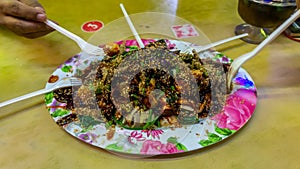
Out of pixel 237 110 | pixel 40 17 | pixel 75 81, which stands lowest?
pixel 237 110

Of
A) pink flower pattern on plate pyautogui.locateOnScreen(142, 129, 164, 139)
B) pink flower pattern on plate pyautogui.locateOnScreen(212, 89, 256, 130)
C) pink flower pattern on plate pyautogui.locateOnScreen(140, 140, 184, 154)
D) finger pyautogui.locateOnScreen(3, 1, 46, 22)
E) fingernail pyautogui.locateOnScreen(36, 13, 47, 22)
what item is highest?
finger pyautogui.locateOnScreen(3, 1, 46, 22)

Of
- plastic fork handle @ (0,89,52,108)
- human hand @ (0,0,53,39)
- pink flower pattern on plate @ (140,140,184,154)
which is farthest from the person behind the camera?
human hand @ (0,0,53,39)

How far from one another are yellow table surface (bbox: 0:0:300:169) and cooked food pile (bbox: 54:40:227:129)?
8 cm

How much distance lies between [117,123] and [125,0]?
0.70m

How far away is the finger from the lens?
89cm

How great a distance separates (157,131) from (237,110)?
20 cm

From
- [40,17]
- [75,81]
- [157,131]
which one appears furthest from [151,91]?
[40,17]

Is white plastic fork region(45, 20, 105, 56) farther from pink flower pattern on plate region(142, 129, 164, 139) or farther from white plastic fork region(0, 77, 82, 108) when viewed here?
pink flower pattern on plate region(142, 129, 164, 139)

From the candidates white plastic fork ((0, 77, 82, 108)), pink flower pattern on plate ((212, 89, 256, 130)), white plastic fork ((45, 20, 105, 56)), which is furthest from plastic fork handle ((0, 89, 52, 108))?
pink flower pattern on plate ((212, 89, 256, 130))

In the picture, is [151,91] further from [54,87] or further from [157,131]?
[54,87]

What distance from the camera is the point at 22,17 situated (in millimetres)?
908

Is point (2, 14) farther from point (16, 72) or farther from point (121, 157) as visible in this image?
point (121, 157)

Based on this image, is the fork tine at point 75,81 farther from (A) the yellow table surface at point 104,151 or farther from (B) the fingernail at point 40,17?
(B) the fingernail at point 40,17

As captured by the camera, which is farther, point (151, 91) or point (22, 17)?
point (22, 17)
